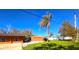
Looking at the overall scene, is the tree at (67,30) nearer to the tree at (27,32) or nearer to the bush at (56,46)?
the bush at (56,46)

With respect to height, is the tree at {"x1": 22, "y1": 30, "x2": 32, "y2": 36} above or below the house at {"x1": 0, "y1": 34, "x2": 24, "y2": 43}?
above

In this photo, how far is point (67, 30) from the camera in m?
1.68

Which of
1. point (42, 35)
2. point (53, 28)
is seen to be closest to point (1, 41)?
point (42, 35)

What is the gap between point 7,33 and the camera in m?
1.68

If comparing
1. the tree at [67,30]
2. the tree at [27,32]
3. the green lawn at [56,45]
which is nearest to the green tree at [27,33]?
the tree at [27,32]

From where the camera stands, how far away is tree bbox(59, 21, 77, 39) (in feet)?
5.47

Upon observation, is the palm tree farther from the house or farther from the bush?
the house

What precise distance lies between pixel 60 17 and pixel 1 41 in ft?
2.22

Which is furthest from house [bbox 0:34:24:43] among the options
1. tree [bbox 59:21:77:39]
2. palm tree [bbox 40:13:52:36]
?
tree [bbox 59:21:77:39]

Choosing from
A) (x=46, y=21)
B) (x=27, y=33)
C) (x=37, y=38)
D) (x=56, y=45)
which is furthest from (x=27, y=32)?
(x=56, y=45)

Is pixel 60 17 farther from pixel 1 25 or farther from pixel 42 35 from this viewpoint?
pixel 1 25

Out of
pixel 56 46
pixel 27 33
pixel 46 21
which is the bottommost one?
pixel 56 46

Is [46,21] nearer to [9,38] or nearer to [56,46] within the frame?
[56,46]
